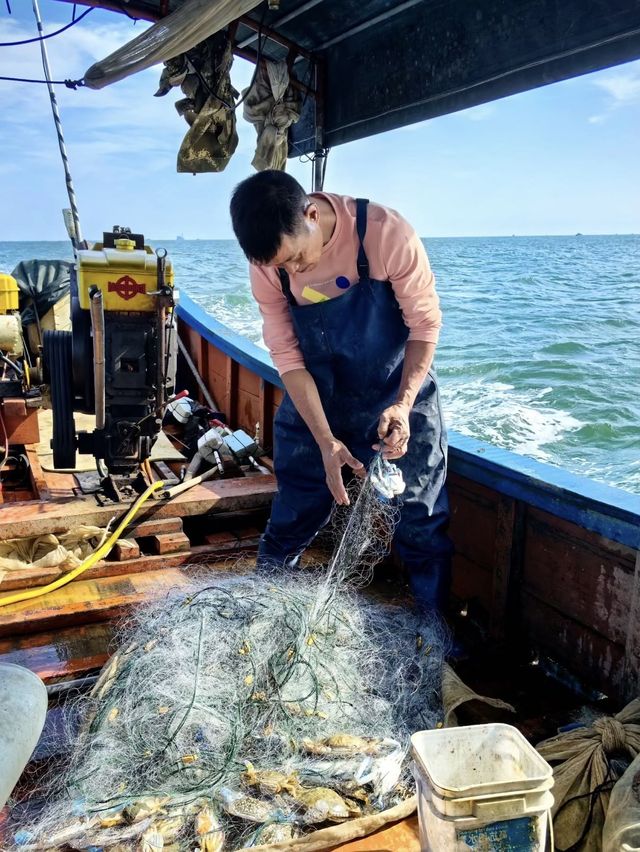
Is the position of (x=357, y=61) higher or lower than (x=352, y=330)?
higher

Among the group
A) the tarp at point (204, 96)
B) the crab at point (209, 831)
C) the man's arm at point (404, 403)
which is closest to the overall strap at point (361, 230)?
the man's arm at point (404, 403)

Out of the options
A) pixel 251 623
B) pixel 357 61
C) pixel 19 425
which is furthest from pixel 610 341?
pixel 251 623

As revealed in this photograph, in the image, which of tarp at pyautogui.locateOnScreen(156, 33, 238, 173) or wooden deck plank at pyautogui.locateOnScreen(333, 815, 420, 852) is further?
tarp at pyautogui.locateOnScreen(156, 33, 238, 173)

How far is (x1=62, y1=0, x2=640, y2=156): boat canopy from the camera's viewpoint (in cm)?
275

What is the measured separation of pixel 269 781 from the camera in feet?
6.29

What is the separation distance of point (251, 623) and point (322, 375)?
967mm

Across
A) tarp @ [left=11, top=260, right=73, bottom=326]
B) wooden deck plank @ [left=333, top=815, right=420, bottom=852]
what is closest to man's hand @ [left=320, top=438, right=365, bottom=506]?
wooden deck plank @ [left=333, top=815, right=420, bottom=852]

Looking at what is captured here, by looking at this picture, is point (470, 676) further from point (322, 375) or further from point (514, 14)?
point (514, 14)

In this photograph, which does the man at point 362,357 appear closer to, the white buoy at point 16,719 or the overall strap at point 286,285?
the overall strap at point 286,285

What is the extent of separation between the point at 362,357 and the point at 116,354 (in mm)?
1421

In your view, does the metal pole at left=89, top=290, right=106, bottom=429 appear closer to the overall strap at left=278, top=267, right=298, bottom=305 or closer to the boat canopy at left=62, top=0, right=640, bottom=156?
the overall strap at left=278, top=267, right=298, bottom=305

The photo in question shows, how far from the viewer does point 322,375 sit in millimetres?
2734

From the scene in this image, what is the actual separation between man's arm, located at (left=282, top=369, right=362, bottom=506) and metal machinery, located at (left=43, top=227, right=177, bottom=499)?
108cm

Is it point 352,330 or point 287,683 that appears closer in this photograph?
point 287,683
